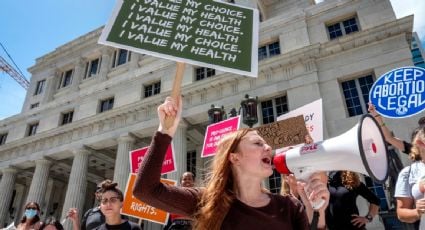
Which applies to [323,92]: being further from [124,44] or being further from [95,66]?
[95,66]

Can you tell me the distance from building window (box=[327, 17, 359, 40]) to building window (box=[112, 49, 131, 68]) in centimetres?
1701

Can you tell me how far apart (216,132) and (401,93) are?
174 inches

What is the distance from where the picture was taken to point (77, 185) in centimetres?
2031

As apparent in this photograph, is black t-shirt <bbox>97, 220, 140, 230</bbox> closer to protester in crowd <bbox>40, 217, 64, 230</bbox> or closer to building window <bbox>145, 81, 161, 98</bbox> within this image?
protester in crowd <bbox>40, 217, 64, 230</bbox>

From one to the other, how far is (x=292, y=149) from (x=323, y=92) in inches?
562

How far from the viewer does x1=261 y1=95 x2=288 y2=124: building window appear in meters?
16.7

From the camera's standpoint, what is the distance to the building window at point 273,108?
16.7m

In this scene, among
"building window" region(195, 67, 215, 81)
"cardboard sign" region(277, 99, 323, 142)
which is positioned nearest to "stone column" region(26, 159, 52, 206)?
"building window" region(195, 67, 215, 81)

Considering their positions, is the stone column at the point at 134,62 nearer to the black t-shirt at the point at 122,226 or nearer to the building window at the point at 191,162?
the building window at the point at 191,162

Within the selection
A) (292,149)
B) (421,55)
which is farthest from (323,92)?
(421,55)

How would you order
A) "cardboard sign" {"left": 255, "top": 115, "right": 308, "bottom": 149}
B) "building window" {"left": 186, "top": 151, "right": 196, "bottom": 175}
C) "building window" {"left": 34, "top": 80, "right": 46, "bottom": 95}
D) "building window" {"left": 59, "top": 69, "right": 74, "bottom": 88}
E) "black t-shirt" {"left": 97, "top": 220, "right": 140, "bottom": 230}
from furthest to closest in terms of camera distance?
"building window" {"left": 34, "top": 80, "right": 46, "bottom": 95} → "building window" {"left": 59, "top": 69, "right": 74, "bottom": 88} → "building window" {"left": 186, "top": 151, "right": 196, "bottom": 175} → "cardboard sign" {"left": 255, "top": 115, "right": 308, "bottom": 149} → "black t-shirt" {"left": 97, "top": 220, "right": 140, "bottom": 230}

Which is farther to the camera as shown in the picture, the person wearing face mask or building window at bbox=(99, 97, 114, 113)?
building window at bbox=(99, 97, 114, 113)

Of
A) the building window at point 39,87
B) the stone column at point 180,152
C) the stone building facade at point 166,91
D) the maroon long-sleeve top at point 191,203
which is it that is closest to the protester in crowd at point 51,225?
the maroon long-sleeve top at point 191,203

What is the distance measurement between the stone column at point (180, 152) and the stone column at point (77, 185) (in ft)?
24.7
